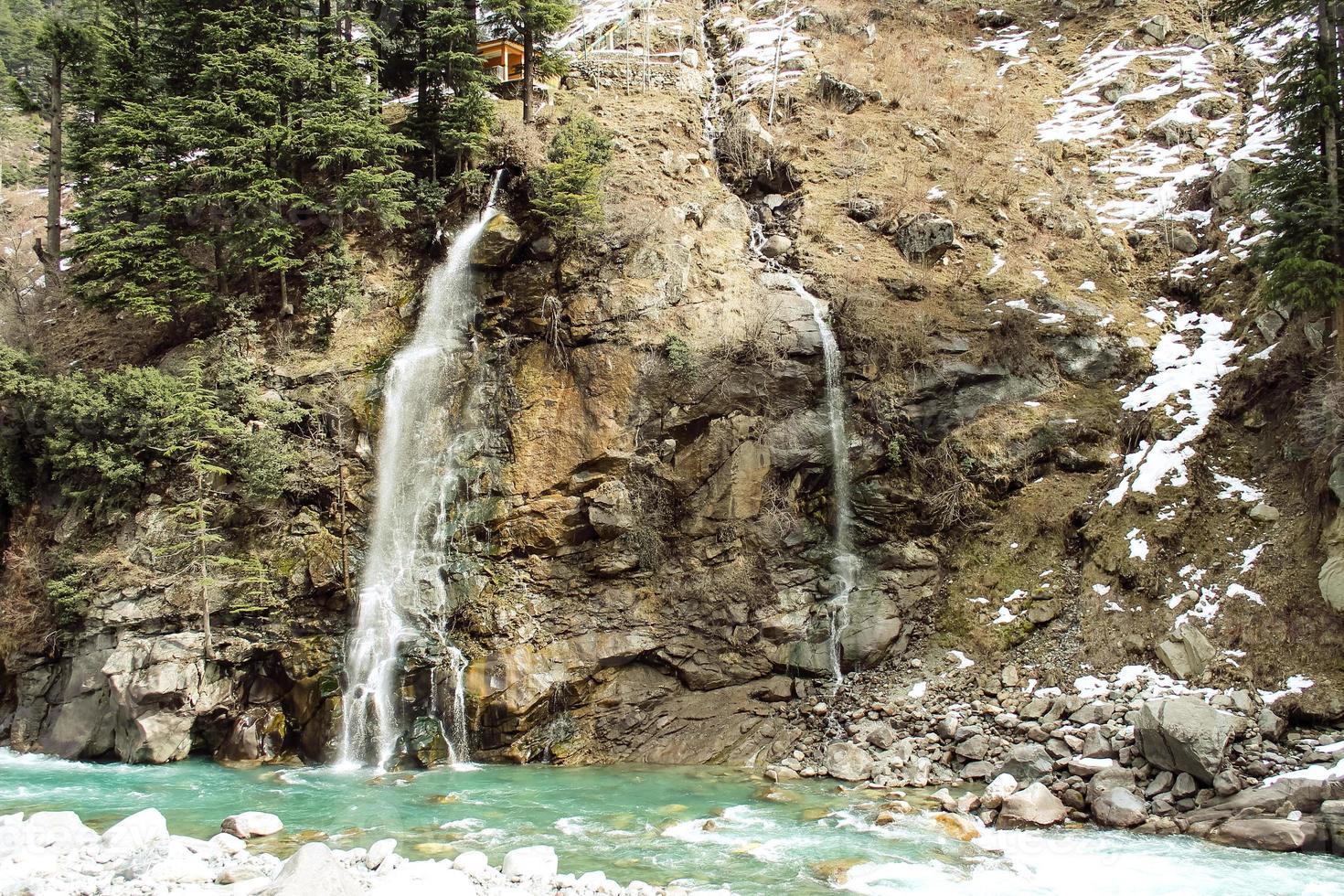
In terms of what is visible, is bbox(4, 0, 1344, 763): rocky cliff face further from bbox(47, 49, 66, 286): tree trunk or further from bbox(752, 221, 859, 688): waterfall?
bbox(47, 49, 66, 286): tree trunk

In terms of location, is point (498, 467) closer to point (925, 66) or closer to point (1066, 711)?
point (1066, 711)

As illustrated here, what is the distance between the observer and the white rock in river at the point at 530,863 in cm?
997

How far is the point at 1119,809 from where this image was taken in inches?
466

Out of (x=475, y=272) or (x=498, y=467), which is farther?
(x=475, y=272)

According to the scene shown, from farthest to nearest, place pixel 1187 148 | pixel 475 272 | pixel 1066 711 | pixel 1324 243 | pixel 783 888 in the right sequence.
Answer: pixel 1187 148, pixel 475 272, pixel 1324 243, pixel 1066 711, pixel 783 888

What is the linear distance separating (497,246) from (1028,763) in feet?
58.2

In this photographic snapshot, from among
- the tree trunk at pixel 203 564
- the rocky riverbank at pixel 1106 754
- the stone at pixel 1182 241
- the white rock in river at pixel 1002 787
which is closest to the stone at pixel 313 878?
the rocky riverbank at pixel 1106 754

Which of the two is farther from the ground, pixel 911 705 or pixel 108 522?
pixel 108 522

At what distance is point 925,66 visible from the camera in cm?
3319

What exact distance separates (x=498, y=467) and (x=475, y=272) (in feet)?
20.5

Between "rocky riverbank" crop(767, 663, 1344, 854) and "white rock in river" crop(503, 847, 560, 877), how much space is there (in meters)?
5.93

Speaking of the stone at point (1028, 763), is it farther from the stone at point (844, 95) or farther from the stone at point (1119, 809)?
the stone at point (844, 95)

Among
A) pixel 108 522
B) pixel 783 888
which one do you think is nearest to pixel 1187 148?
pixel 783 888

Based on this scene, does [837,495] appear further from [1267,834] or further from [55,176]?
[55,176]
